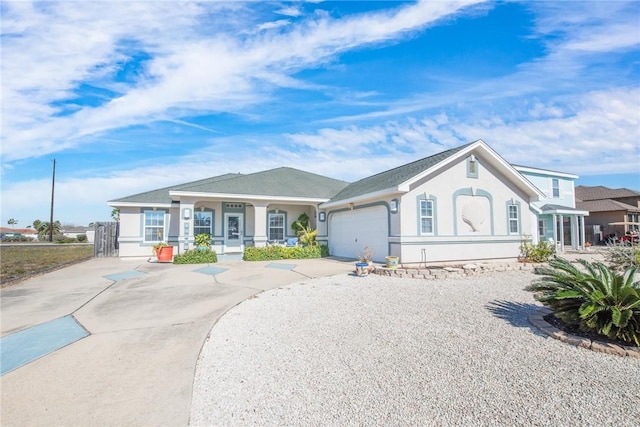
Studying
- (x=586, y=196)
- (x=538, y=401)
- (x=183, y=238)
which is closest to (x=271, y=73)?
(x=183, y=238)

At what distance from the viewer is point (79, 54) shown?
316 inches

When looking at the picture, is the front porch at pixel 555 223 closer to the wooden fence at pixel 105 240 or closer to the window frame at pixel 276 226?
the window frame at pixel 276 226

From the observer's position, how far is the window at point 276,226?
1772 cm

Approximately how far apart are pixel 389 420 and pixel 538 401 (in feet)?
4.63

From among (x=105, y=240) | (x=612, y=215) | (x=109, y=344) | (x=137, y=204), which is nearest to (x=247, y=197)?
(x=137, y=204)

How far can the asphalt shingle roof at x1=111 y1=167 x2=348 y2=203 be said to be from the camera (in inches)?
618

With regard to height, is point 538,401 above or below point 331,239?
below

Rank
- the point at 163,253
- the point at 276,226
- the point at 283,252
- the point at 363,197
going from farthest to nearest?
1. the point at 276,226
2. the point at 283,252
3. the point at 163,253
4. the point at 363,197

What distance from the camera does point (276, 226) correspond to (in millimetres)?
17844

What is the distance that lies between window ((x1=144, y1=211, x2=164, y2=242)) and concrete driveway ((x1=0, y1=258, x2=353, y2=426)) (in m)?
7.19

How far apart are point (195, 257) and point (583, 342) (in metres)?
13.3

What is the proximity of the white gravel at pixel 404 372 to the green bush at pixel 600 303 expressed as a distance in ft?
1.56

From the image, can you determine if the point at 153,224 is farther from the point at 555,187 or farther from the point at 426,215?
the point at 555,187

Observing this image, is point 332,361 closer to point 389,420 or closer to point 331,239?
point 389,420
